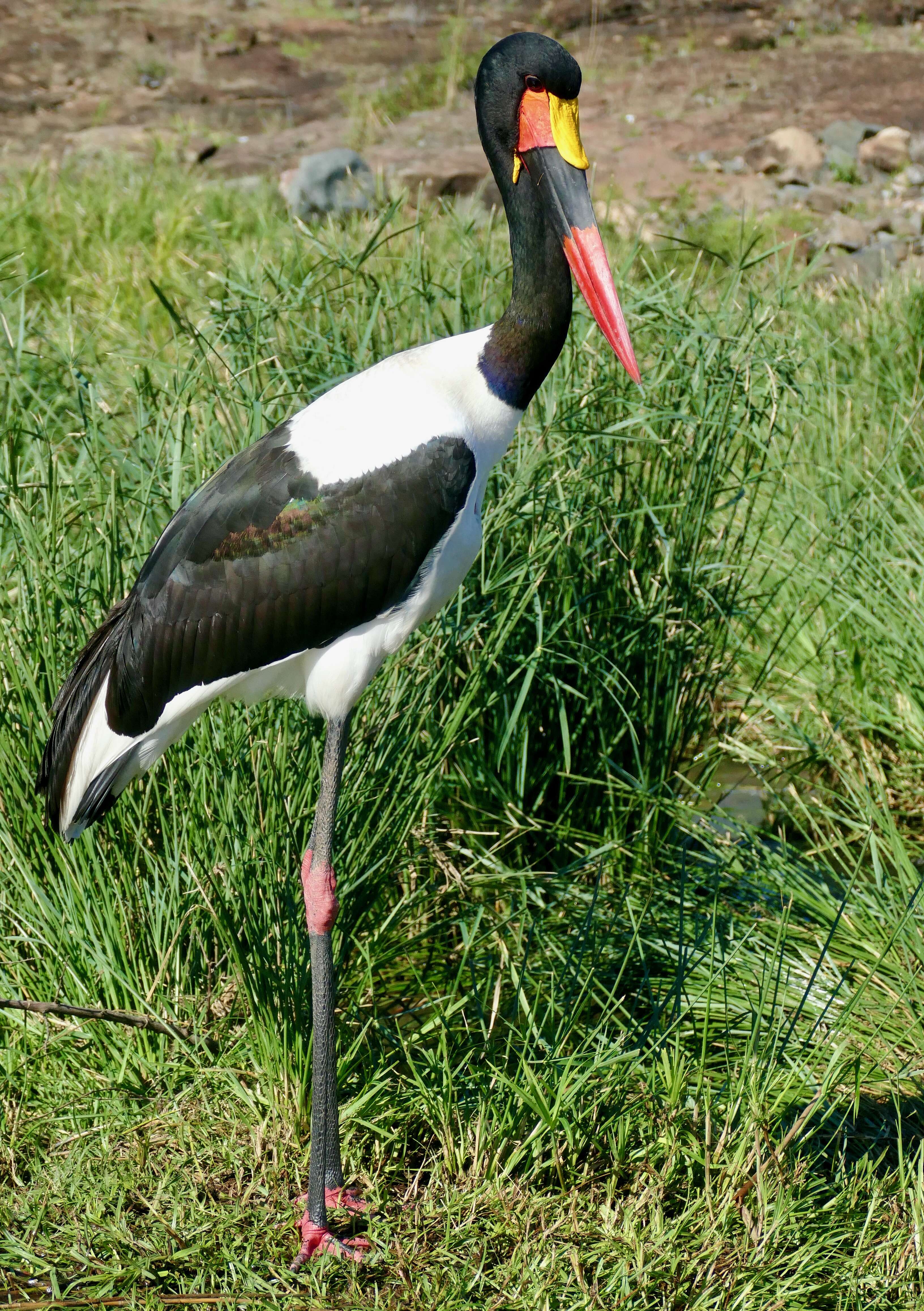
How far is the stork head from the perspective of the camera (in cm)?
225

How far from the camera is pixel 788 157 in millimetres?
8859

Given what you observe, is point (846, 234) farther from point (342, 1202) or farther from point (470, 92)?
point (342, 1202)

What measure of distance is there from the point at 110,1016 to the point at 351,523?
92 centimetres

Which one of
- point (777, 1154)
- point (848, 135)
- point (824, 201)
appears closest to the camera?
point (777, 1154)

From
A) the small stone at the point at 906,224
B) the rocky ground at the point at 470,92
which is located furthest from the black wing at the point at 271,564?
the small stone at the point at 906,224

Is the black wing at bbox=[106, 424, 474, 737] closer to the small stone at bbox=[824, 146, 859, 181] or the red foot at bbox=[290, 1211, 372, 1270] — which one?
the red foot at bbox=[290, 1211, 372, 1270]

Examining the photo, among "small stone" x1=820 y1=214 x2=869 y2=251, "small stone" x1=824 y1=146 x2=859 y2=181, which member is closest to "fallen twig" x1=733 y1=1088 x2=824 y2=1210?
"small stone" x1=820 y1=214 x2=869 y2=251

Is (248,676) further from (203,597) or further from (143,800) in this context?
(143,800)

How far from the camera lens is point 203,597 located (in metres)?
2.35

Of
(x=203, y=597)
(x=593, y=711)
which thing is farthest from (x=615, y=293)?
(x=593, y=711)


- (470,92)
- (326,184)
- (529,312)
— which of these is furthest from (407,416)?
(470,92)

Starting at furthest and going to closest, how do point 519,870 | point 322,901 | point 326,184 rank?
point 326,184, point 519,870, point 322,901

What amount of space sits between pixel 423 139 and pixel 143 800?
7.45 m

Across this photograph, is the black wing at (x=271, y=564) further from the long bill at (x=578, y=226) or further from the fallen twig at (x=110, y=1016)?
the fallen twig at (x=110, y=1016)
